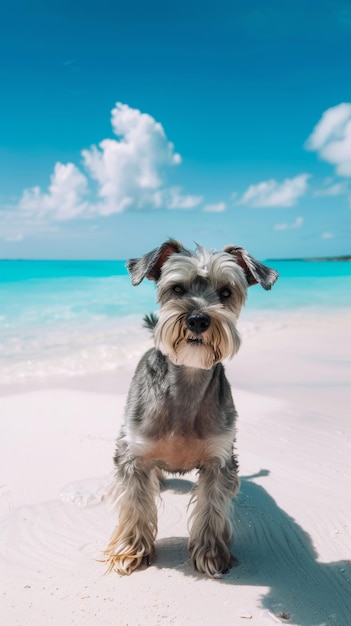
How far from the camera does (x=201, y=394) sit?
4.01m

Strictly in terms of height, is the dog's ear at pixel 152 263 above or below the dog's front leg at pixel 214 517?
above

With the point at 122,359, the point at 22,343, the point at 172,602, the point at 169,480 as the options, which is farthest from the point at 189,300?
the point at 22,343

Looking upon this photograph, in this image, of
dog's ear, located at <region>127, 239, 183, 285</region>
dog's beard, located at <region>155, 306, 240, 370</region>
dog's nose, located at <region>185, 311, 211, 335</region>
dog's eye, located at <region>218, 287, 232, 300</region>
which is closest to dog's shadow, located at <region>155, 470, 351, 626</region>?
dog's beard, located at <region>155, 306, 240, 370</region>

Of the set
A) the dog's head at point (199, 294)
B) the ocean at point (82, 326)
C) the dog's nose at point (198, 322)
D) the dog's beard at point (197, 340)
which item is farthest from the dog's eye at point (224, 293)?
the ocean at point (82, 326)

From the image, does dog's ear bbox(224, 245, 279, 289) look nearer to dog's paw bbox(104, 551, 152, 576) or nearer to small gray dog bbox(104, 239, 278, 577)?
small gray dog bbox(104, 239, 278, 577)

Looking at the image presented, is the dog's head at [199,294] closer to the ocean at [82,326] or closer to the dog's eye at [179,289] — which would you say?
the dog's eye at [179,289]

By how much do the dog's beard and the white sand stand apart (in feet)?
5.29

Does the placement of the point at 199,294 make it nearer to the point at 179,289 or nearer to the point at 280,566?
the point at 179,289

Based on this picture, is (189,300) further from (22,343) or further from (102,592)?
(22,343)

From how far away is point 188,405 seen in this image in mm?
3949

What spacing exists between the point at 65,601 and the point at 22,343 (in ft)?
34.4

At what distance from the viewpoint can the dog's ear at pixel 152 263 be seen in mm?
4066

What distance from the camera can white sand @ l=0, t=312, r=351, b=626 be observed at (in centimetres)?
358

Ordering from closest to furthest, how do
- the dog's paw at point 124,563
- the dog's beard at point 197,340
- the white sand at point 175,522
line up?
the white sand at point 175,522, the dog's beard at point 197,340, the dog's paw at point 124,563
